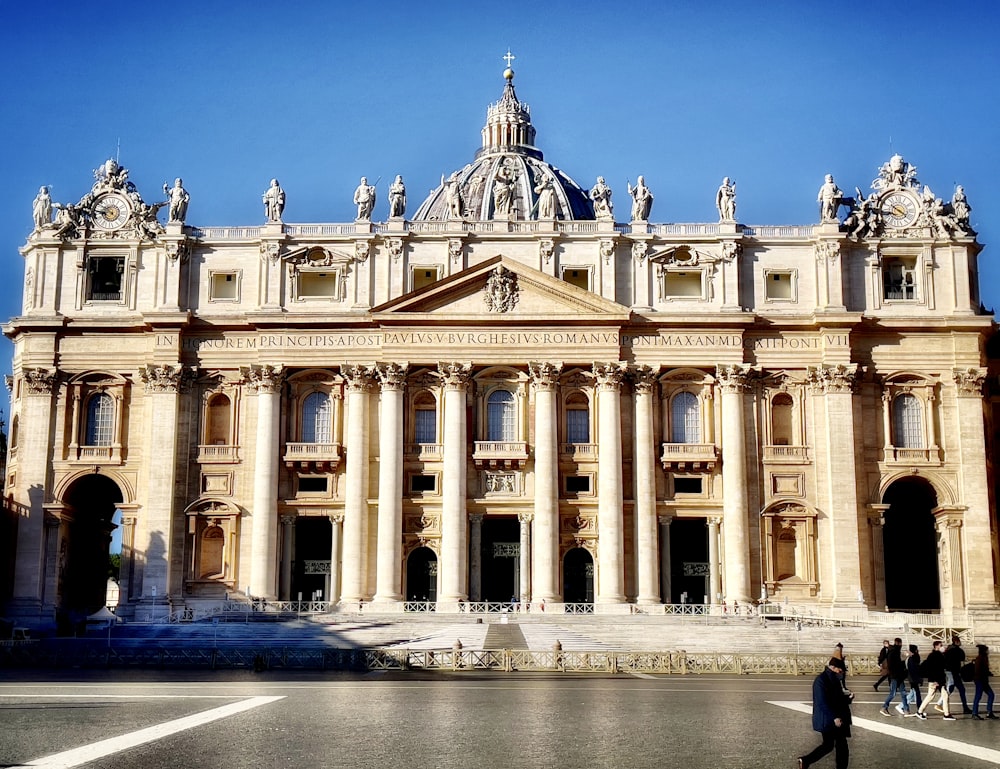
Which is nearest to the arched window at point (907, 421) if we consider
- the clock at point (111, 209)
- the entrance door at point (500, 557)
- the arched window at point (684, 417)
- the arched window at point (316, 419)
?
the arched window at point (684, 417)

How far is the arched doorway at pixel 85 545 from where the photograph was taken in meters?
→ 65.1

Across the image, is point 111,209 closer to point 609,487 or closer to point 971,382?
point 609,487

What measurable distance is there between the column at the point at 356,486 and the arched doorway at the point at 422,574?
2498 millimetres

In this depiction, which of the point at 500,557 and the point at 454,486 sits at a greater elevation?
the point at 454,486

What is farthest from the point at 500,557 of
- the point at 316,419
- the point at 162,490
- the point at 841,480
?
the point at 841,480

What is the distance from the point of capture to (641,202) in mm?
66250

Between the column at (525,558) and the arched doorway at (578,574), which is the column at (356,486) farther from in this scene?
the arched doorway at (578,574)

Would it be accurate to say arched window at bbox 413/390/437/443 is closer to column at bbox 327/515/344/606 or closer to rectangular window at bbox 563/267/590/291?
column at bbox 327/515/344/606

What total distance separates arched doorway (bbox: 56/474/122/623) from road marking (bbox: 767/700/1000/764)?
4519 centimetres

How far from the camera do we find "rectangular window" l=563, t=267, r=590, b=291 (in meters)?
65.4

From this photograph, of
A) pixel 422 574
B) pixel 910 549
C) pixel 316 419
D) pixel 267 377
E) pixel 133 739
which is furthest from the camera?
pixel 910 549

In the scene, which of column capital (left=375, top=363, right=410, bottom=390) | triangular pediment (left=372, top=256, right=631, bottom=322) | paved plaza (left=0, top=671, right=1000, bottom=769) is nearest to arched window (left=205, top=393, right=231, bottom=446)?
column capital (left=375, top=363, right=410, bottom=390)

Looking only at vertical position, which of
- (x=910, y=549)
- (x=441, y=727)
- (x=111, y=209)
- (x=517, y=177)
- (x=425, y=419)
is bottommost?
(x=441, y=727)

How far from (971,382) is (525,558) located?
23.3m
